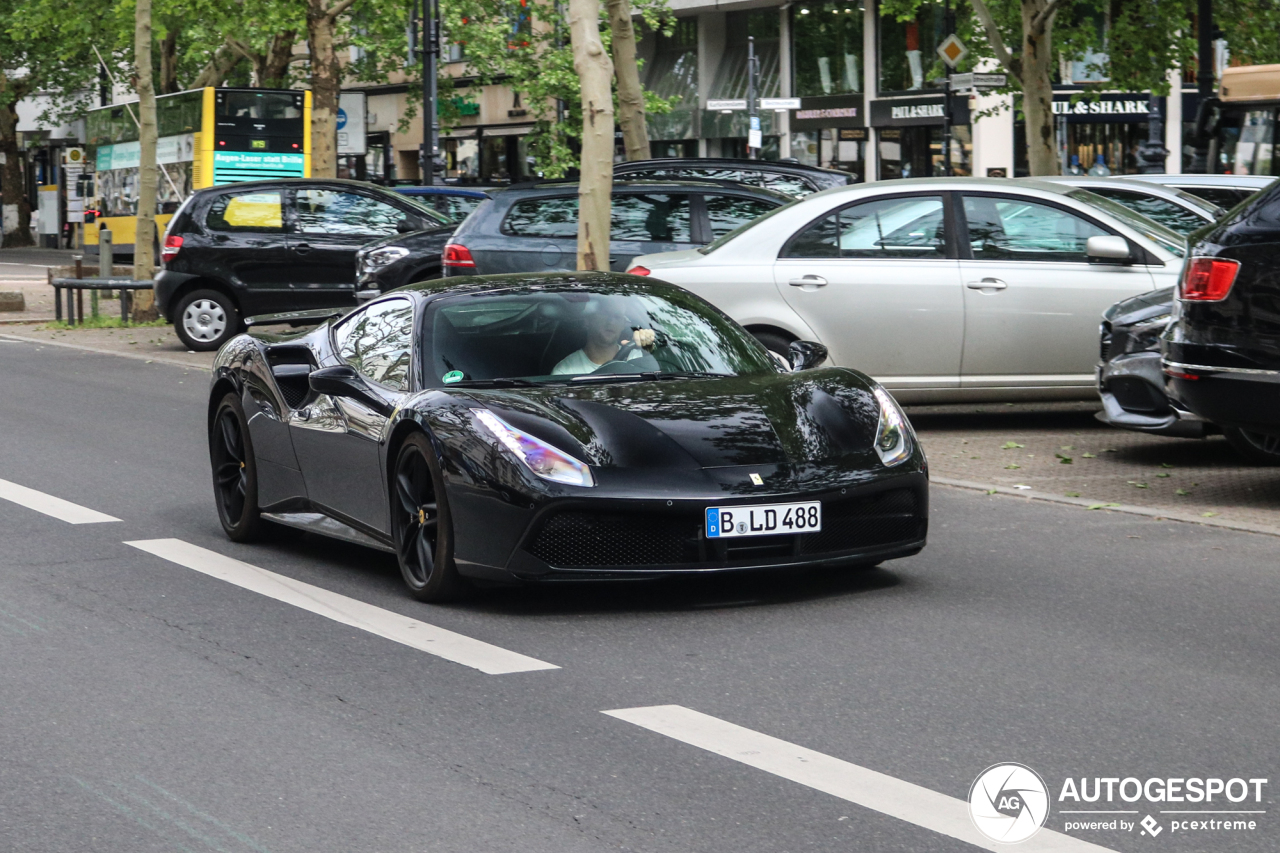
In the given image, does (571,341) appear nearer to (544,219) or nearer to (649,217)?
(649,217)

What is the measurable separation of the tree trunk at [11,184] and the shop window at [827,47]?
30.8 m

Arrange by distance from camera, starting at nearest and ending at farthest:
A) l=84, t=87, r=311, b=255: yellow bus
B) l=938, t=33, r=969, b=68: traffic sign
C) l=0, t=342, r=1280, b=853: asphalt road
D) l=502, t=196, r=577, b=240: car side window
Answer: l=0, t=342, r=1280, b=853: asphalt road
l=502, t=196, r=577, b=240: car side window
l=938, t=33, r=969, b=68: traffic sign
l=84, t=87, r=311, b=255: yellow bus

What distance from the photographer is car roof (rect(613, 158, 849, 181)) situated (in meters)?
17.8

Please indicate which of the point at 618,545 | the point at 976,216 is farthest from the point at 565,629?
the point at 976,216

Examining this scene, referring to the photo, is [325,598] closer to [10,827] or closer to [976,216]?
[10,827]

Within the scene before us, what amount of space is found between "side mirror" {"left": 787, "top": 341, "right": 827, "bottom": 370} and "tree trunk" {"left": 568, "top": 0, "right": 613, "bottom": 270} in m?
6.45

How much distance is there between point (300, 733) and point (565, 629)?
5.06 ft

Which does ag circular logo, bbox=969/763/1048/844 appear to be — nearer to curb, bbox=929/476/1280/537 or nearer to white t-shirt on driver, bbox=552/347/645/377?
white t-shirt on driver, bbox=552/347/645/377

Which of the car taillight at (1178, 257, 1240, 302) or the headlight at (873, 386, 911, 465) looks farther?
the car taillight at (1178, 257, 1240, 302)

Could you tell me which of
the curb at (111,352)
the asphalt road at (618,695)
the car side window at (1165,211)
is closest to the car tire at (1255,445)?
the asphalt road at (618,695)

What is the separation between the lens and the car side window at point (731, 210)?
15086mm

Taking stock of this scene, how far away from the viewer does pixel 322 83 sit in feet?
107

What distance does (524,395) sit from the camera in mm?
7238

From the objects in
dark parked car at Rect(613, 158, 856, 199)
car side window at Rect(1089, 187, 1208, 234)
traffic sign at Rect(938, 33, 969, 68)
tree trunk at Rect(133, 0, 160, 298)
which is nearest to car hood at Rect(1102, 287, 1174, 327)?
car side window at Rect(1089, 187, 1208, 234)
